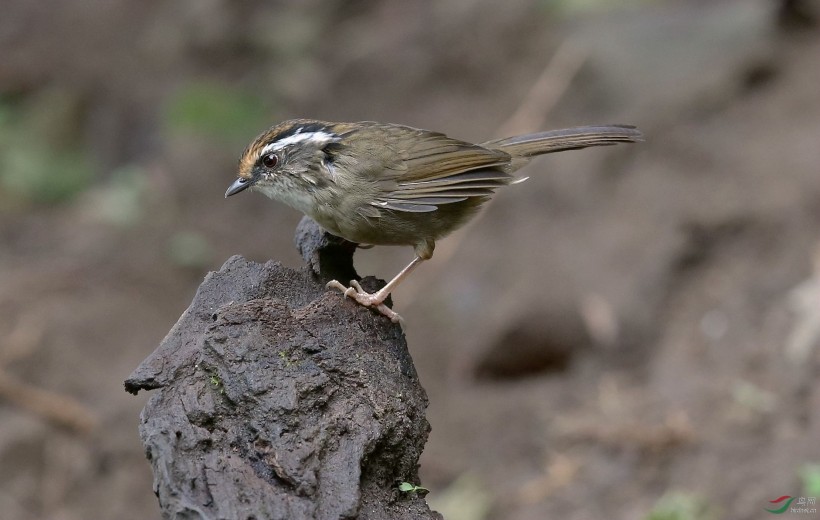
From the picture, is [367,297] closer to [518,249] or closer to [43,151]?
[518,249]

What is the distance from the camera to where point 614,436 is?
21.2ft

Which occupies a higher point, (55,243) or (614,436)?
(55,243)

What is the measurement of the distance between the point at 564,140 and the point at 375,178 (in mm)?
1143

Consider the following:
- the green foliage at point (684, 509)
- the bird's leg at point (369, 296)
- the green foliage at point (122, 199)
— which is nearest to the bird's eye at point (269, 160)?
the bird's leg at point (369, 296)

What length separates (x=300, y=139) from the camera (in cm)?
436

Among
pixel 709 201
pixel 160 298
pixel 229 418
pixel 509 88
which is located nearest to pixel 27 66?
pixel 160 298

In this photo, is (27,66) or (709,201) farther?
(27,66)

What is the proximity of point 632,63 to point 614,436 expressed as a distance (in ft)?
12.8

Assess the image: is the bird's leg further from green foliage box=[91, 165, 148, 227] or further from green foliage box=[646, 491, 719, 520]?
green foliage box=[91, 165, 148, 227]

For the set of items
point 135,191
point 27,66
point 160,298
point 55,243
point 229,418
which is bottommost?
point 229,418

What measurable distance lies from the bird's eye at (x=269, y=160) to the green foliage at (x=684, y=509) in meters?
3.00

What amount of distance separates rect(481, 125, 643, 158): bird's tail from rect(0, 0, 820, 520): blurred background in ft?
6.59

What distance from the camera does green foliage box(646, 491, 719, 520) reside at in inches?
211

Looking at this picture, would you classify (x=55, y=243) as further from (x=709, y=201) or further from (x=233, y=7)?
(x=709, y=201)
